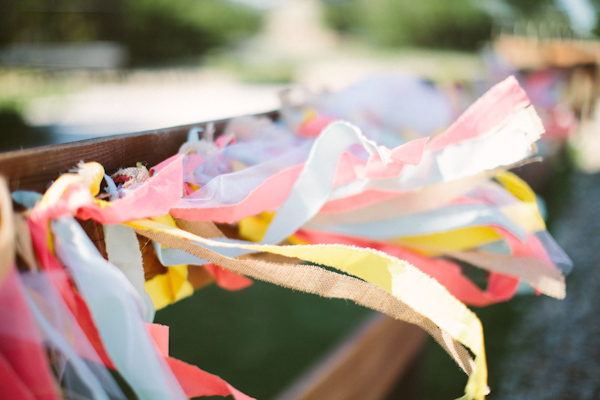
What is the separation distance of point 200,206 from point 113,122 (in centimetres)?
754

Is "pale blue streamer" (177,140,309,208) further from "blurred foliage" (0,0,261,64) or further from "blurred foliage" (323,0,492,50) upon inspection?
"blurred foliage" (323,0,492,50)

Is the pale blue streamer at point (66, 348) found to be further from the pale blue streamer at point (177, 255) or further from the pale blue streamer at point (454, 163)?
the pale blue streamer at point (454, 163)

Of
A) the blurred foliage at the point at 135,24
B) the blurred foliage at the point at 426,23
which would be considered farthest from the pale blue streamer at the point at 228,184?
the blurred foliage at the point at 426,23

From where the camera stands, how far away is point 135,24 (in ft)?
57.8

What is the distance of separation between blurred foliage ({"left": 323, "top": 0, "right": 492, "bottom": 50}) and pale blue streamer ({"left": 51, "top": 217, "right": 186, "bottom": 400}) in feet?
77.6

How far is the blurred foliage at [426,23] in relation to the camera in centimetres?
2142

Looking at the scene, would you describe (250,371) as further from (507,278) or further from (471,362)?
(471,362)

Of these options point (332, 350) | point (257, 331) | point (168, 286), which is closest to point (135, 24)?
point (257, 331)

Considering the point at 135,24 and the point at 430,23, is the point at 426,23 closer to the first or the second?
the point at 430,23

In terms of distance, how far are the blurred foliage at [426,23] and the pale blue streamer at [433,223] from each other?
23.2 metres

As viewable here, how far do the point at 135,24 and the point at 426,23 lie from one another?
1328 cm

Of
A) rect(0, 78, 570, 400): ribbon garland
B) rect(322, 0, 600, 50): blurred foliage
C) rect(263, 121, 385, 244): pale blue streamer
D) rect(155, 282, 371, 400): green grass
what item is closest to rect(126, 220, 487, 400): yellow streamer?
rect(0, 78, 570, 400): ribbon garland

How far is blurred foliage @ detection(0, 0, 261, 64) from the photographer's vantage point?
13961 millimetres

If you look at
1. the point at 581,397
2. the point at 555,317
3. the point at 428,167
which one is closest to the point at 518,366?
the point at 581,397
